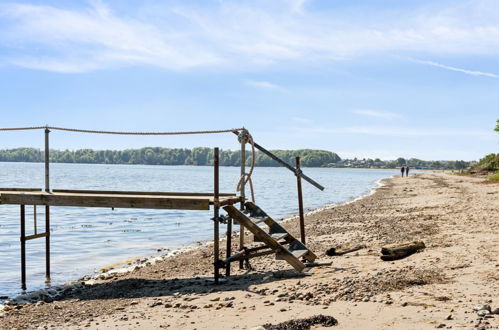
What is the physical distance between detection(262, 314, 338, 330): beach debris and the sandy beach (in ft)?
0.36

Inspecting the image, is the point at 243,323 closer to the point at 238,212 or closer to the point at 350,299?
the point at 350,299

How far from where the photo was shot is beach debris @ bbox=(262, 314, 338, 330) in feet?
18.3

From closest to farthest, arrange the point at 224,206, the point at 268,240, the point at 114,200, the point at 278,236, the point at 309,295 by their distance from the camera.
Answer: the point at 309,295 → the point at 268,240 → the point at 224,206 → the point at 278,236 → the point at 114,200

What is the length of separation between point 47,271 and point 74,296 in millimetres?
3381

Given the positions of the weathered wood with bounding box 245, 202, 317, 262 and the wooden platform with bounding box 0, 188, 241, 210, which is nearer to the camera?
the wooden platform with bounding box 0, 188, 241, 210

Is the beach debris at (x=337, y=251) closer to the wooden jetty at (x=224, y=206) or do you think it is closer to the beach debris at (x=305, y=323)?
the wooden jetty at (x=224, y=206)

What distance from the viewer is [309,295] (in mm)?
6977

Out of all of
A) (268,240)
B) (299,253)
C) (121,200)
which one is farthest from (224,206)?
(121,200)

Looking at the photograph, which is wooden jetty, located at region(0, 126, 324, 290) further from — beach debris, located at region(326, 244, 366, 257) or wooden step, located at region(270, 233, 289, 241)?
beach debris, located at region(326, 244, 366, 257)

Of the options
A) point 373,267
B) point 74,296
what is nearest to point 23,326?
point 74,296

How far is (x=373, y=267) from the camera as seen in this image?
8531mm

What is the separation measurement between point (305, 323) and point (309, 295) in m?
1.35

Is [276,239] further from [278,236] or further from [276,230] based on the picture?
[276,230]

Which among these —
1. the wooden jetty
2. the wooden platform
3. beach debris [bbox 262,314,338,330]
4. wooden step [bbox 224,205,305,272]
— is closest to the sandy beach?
beach debris [bbox 262,314,338,330]
